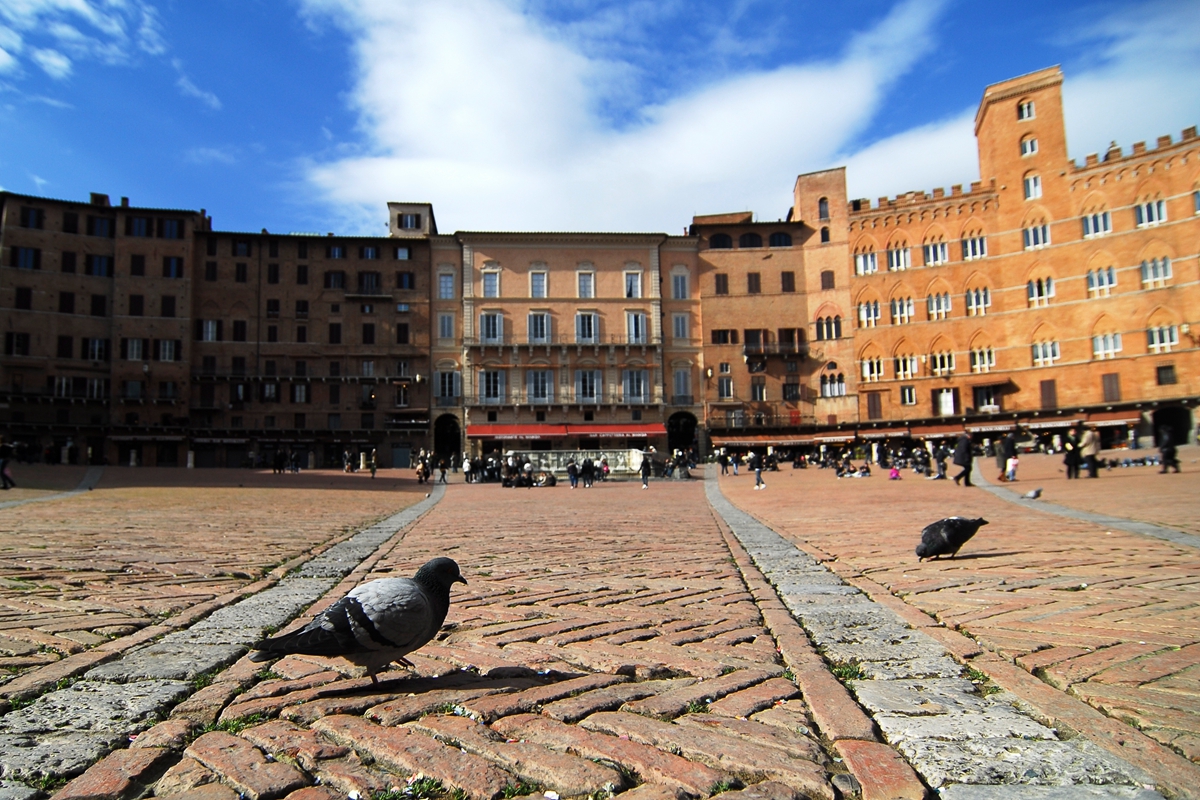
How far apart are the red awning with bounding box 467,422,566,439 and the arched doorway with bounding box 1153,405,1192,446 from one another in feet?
96.1

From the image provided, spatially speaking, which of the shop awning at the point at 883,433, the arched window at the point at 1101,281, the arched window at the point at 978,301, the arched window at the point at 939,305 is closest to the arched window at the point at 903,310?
the arched window at the point at 939,305

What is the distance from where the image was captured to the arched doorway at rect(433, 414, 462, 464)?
153 feet

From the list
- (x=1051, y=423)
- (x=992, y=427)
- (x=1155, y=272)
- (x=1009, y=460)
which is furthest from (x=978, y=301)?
(x=1009, y=460)

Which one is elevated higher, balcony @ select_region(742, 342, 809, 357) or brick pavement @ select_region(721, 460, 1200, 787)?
balcony @ select_region(742, 342, 809, 357)

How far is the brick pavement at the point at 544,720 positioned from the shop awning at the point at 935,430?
43.1m

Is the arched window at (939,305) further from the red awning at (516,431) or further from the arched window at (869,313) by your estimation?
the red awning at (516,431)

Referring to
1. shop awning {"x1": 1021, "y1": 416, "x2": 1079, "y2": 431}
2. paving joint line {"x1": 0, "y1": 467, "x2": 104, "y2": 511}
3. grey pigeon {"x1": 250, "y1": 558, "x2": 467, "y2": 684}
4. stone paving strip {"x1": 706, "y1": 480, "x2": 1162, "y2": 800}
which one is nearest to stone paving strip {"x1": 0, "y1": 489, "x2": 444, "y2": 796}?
grey pigeon {"x1": 250, "y1": 558, "x2": 467, "y2": 684}

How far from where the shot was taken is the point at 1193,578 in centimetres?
534

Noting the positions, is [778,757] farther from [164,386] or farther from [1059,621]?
[164,386]

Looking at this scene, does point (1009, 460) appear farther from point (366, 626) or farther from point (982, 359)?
point (982, 359)

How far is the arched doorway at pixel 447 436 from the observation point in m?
46.7

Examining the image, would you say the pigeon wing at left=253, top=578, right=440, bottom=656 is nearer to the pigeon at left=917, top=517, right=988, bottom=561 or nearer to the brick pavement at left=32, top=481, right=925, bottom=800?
the brick pavement at left=32, top=481, right=925, bottom=800

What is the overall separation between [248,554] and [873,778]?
244 inches

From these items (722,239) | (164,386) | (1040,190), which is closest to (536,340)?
(722,239)
